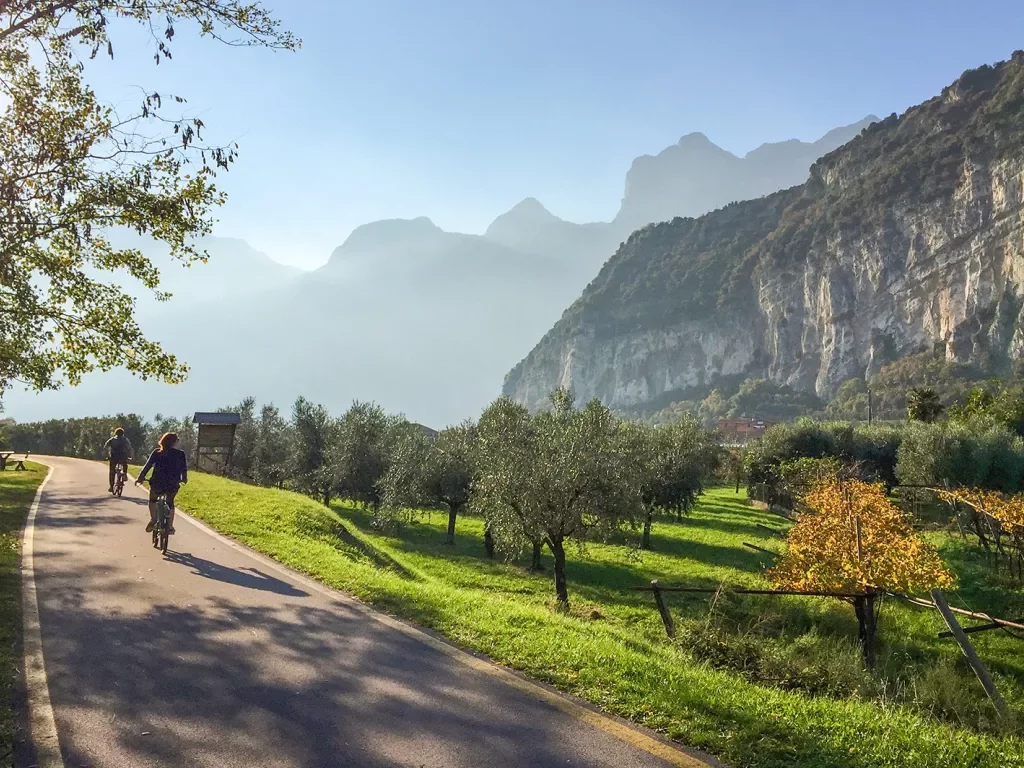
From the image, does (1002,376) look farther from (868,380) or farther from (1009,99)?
Result: (1009,99)

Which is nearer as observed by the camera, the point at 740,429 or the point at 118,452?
the point at 118,452

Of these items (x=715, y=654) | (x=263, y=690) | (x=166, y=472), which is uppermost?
(x=166, y=472)

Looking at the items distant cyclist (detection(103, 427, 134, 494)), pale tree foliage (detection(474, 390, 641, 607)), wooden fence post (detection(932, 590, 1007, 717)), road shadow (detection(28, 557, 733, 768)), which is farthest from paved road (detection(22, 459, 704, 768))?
distant cyclist (detection(103, 427, 134, 494))

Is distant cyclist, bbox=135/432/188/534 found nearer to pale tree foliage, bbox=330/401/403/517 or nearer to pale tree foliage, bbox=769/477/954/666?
pale tree foliage, bbox=769/477/954/666

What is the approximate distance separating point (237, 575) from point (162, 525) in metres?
2.63

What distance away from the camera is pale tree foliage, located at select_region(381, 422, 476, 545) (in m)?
35.6

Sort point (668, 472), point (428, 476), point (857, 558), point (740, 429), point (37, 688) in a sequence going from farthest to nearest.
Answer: point (740, 429)
point (668, 472)
point (428, 476)
point (857, 558)
point (37, 688)

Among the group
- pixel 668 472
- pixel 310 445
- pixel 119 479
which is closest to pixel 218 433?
pixel 310 445

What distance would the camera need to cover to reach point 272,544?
13.8m

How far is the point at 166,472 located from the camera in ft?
42.4

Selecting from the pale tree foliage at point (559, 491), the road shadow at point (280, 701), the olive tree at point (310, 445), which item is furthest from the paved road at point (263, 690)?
the olive tree at point (310, 445)

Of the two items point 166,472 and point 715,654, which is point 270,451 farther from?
point 715,654

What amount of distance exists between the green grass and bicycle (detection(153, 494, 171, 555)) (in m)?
2.19

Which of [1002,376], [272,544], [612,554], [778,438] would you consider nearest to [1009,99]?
[1002,376]
